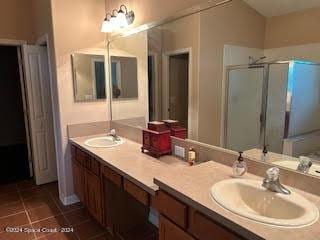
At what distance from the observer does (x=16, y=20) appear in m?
3.21

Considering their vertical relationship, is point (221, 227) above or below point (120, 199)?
above

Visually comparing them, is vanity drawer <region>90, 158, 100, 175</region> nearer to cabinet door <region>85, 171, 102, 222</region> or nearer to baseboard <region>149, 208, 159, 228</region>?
cabinet door <region>85, 171, 102, 222</region>

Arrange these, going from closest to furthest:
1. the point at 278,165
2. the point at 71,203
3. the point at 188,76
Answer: the point at 278,165
the point at 188,76
the point at 71,203

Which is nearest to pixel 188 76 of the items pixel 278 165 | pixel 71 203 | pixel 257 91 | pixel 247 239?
pixel 257 91

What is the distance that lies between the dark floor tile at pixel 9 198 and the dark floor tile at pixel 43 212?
395 millimetres

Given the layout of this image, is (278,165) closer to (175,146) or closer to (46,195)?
(175,146)

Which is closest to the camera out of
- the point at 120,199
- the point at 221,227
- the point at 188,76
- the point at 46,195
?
the point at 221,227

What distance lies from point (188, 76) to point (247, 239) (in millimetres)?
1280

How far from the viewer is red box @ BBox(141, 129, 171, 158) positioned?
198 cm

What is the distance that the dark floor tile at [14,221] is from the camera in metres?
2.38

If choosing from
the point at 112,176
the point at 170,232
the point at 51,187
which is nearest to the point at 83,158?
the point at 112,176

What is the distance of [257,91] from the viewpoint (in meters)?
1.57

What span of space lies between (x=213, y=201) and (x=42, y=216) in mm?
2199

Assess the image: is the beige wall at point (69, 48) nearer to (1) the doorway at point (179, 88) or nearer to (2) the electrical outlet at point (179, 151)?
(1) the doorway at point (179, 88)
